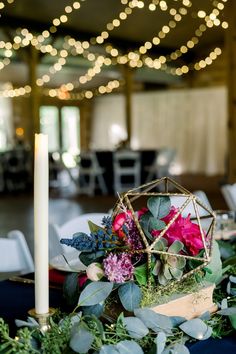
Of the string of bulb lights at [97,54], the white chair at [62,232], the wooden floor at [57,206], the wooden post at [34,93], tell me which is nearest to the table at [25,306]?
the white chair at [62,232]

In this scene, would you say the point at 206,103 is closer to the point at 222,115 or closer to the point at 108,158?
the point at 222,115

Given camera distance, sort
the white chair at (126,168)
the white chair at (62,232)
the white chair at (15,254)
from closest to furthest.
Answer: the white chair at (15,254) → the white chair at (62,232) → the white chair at (126,168)

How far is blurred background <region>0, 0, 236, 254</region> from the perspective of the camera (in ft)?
29.1

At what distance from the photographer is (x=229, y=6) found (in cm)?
520

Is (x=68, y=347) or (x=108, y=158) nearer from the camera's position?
(x=68, y=347)

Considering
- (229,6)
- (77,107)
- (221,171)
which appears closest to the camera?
(229,6)

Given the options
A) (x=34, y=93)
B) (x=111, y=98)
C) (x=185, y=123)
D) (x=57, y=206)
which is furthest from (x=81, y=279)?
(x=111, y=98)

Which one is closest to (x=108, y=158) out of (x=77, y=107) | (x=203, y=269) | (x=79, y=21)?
(x=79, y=21)

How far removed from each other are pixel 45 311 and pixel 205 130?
15.1m

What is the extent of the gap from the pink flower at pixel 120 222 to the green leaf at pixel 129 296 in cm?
10

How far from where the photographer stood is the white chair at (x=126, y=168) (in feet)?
36.3

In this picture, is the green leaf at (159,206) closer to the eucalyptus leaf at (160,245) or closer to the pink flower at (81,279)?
the eucalyptus leaf at (160,245)

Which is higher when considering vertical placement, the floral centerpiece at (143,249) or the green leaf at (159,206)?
the green leaf at (159,206)

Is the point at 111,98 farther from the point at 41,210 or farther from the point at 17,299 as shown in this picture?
the point at 41,210
